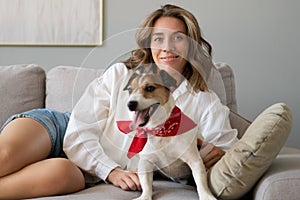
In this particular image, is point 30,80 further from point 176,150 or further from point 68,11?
point 176,150

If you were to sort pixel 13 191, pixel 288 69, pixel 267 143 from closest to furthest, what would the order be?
pixel 267 143
pixel 13 191
pixel 288 69

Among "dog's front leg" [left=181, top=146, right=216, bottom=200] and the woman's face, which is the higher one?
the woman's face

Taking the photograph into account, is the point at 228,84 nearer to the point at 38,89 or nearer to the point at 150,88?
the point at 38,89

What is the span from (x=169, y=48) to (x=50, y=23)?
129 centimetres

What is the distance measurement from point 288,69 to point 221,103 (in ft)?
2.85

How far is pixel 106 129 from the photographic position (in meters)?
1.29

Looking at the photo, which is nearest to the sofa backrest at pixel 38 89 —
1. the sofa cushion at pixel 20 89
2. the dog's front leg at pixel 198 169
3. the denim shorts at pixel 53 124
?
the sofa cushion at pixel 20 89

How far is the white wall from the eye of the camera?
Result: 2201mm

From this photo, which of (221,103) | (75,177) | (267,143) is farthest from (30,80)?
(267,143)

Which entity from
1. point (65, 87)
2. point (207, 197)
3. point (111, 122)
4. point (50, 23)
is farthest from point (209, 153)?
point (50, 23)

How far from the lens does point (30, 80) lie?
73.0 inches

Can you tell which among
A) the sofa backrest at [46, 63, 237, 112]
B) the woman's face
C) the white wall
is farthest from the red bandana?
the white wall

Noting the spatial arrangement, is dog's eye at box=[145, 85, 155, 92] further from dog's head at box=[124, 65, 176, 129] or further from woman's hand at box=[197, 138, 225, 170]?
woman's hand at box=[197, 138, 225, 170]

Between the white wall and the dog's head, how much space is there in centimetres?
120
